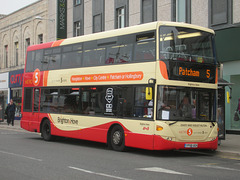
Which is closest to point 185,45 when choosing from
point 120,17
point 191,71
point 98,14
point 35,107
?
point 191,71

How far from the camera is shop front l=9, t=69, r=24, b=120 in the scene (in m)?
36.5

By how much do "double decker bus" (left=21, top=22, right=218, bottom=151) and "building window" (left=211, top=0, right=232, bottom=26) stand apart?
6397 mm

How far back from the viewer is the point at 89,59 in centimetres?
1545

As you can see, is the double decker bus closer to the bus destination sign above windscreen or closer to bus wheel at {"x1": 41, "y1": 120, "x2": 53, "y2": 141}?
the bus destination sign above windscreen

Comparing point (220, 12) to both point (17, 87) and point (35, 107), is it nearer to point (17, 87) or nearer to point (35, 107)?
point (35, 107)

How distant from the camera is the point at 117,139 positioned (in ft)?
45.7

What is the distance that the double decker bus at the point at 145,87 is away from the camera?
1235cm

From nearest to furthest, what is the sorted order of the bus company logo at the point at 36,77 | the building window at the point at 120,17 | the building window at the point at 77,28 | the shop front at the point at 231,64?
1. the bus company logo at the point at 36,77
2. the shop front at the point at 231,64
3. the building window at the point at 120,17
4. the building window at the point at 77,28

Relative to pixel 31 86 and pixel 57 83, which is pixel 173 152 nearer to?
pixel 57 83

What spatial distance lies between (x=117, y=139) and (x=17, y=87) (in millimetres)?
24995

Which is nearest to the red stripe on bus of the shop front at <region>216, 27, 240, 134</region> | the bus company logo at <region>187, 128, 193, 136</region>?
the bus company logo at <region>187, 128, 193, 136</region>

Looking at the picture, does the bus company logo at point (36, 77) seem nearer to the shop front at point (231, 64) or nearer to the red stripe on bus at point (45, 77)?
the red stripe on bus at point (45, 77)

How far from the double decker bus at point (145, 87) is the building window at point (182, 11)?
24.5ft

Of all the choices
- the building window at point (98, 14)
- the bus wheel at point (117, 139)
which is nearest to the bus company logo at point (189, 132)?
the bus wheel at point (117, 139)
